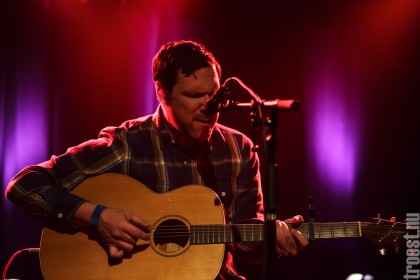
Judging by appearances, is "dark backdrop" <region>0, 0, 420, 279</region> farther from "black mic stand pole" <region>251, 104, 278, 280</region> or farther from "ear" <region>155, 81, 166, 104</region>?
"black mic stand pole" <region>251, 104, 278, 280</region>

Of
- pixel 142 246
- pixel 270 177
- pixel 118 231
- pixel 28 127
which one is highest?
pixel 28 127

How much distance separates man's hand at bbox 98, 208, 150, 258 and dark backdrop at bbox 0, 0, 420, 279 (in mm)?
1804

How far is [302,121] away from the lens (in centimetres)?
475

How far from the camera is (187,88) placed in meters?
2.98

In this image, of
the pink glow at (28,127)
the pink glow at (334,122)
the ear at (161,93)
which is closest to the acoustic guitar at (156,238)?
the ear at (161,93)

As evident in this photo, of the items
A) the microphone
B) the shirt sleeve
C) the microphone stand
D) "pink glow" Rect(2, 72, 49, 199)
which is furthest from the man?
"pink glow" Rect(2, 72, 49, 199)

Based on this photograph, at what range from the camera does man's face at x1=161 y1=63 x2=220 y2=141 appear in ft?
9.70

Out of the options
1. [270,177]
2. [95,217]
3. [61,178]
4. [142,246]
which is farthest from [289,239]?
[61,178]

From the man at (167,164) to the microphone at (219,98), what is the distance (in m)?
0.45

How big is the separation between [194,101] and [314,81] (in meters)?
2.27

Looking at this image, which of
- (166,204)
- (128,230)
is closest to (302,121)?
(166,204)

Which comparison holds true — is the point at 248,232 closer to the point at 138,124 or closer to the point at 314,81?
the point at 138,124

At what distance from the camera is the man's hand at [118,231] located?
2496 millimetres

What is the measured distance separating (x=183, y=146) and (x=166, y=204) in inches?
23.1
